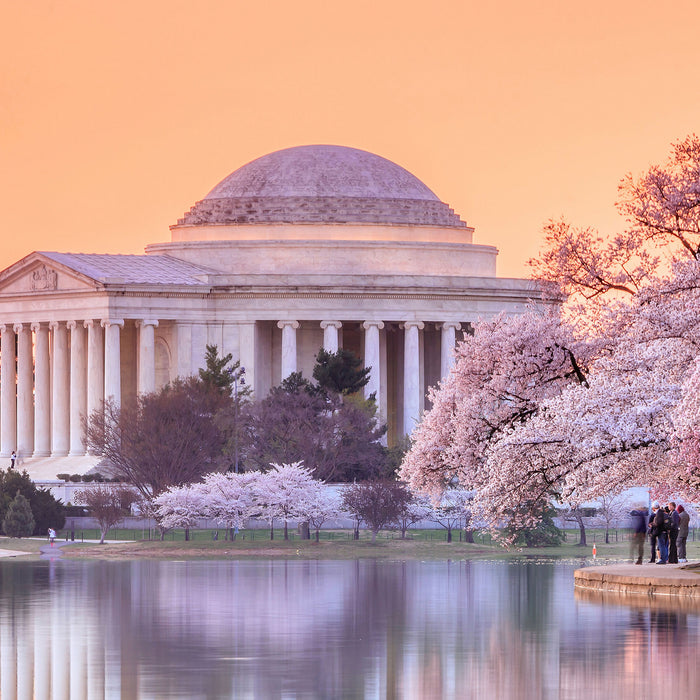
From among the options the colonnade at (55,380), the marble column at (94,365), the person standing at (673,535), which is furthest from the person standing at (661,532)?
the marble column at (94,365)

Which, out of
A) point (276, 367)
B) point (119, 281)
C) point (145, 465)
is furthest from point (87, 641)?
point (276, 367)

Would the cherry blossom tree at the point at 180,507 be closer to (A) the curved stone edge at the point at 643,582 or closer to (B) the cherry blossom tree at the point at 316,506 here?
(B) the cherry blossom tree at the point at 316,506

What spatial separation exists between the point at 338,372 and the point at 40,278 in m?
23.1

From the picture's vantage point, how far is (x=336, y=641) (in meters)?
34.2

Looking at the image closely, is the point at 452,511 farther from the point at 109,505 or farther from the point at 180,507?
the point at 109,505

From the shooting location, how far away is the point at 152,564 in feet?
217

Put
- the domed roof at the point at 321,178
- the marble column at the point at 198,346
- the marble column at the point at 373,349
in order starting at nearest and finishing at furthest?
the marble column at the point at 198,346 → the marble column at the point at 373,349 → the domed roof at the point at 321,178

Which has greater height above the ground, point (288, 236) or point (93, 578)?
point (288, 236)

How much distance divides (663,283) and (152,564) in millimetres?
22876

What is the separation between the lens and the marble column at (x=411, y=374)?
127 m

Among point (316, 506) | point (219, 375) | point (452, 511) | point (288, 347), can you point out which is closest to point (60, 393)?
point (288, 347)

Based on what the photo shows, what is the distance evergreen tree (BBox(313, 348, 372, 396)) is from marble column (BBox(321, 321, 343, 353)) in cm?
1069

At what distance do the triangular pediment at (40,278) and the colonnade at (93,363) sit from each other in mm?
2237

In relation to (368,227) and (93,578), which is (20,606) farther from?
(368,227)
